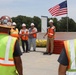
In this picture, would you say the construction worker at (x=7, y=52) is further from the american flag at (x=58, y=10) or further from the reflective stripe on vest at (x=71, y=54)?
the american flag at (x=58, y=10)

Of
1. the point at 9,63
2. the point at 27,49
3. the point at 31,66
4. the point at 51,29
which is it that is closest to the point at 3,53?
the point at 9,63

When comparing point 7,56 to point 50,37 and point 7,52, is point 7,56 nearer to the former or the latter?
point 7,52

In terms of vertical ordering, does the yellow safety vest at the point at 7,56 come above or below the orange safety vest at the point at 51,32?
above

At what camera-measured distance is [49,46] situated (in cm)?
1513

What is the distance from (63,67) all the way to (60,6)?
19405mm

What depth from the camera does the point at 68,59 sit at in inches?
123

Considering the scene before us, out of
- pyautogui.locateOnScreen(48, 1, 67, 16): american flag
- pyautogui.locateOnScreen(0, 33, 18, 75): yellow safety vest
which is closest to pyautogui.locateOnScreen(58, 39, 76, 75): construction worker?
pyautogui.locateOnScreen(0, 33, 18, 75): yellow safety vest

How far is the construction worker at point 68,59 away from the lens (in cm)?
307

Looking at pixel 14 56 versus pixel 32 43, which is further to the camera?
pixel 32 43

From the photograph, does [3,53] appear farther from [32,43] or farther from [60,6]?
[60,6]

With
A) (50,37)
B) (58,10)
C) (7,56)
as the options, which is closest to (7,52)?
(7,56)

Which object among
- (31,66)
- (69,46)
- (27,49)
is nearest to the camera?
(69,46)

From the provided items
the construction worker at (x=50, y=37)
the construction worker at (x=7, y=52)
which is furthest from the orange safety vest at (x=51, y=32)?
the construction worker at (x=7, y=52)

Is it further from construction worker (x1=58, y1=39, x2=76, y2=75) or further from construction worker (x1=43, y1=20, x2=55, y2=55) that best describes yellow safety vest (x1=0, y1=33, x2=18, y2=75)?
construction worker (x1=43, y1=20, x2=55, y2=55)
